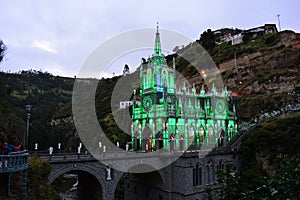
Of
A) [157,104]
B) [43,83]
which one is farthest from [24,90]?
[157,104]

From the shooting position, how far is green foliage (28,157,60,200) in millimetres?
23109

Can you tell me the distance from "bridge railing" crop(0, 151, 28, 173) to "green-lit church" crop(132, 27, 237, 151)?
29312 millimetres

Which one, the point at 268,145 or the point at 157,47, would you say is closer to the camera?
the point at 268,145

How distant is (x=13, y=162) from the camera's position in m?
16.0

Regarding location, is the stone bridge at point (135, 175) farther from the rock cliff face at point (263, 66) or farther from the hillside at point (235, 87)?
the rock cliff face at point (263, 66)

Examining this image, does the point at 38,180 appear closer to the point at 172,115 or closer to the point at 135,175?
the point at 135,175

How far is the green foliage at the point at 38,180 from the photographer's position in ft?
75.8

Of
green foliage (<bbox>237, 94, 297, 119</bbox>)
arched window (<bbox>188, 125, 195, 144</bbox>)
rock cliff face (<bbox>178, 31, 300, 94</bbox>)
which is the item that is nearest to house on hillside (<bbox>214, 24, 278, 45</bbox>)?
rock cliff face (<bbox>178, 31, 300, 94</bbox>)

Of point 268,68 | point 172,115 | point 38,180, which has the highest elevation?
→ point 268,68

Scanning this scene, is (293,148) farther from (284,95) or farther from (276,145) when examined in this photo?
(284,95)

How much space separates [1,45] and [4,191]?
851 inches

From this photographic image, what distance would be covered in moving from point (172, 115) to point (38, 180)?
25896 millimetres

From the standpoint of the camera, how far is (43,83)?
16725cm

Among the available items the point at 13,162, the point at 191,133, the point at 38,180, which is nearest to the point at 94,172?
the point at 38,180
